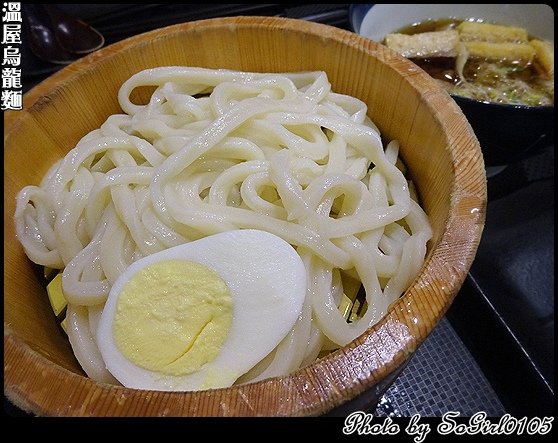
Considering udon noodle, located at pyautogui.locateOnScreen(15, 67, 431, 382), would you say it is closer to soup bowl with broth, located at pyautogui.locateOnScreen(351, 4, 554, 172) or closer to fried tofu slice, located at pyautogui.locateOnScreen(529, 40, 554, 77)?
soup bowl with broth, located at pyautogui.locateOnScreen(351, 4, 554, 172)

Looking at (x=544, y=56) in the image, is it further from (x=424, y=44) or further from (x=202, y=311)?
(x=202, y=311)

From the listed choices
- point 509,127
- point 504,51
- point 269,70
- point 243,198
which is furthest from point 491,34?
point 243,198

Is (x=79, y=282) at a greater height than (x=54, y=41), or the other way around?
(x=54, y=41)

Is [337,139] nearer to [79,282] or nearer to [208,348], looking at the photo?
[208,348]

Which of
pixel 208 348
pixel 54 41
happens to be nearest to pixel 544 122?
pixel 208 348

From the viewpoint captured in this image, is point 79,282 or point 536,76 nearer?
point 79,282

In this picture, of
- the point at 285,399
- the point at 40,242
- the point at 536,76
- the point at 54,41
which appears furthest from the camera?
the point at 54,41
